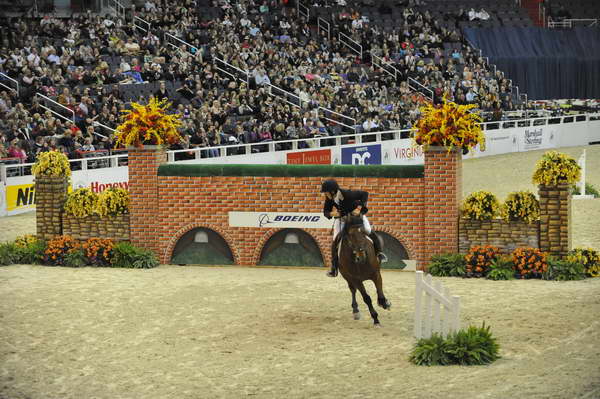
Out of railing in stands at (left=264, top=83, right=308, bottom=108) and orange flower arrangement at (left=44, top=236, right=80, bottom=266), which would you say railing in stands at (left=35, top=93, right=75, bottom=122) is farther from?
orange flower arrangement at (left=44, top=236, right=80, bottom=266)

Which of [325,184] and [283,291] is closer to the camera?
[325,184]

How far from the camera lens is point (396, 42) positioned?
156 ft

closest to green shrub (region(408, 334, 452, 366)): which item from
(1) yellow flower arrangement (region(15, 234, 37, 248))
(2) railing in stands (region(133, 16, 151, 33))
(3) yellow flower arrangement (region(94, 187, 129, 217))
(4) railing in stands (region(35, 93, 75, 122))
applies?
(3) yellow flower arrangement (region(94, 187, 129, 217))

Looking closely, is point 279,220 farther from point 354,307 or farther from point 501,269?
point 354,307

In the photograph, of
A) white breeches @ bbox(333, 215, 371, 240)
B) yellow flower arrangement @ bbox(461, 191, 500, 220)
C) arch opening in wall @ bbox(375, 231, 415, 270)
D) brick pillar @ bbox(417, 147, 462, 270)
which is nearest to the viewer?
white breeches @ bbox(333, 215, 371, 240)

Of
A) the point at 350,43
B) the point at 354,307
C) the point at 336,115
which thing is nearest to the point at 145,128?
the point at 354,307

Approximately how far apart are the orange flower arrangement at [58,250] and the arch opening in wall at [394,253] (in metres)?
6.28

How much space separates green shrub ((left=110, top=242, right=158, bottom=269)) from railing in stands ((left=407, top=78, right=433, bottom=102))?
87.0ft

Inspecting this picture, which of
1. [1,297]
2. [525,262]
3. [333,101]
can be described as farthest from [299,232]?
[333,101]

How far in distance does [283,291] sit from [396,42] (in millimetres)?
31889

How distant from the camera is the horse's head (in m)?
14.3

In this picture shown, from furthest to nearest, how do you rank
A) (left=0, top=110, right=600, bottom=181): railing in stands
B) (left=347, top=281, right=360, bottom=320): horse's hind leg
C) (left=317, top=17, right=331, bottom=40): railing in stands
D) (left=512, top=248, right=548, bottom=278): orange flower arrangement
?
1. (left=317, top=17, right=331, bottom=40): railing in stands
2. (left=0, top=110, right=600, bottom=181): railing in stands
3. (left=512, top=248, right=548, bottom=278): orange flower arrangement
4. (left=347, top=281, right=360, bottom=320): horse's hind leg

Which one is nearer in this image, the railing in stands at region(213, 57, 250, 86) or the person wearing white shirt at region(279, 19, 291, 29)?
the railing in stands at region(213, 57, 250, 86)

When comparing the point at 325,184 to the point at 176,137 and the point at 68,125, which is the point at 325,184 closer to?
the point at 176,137
